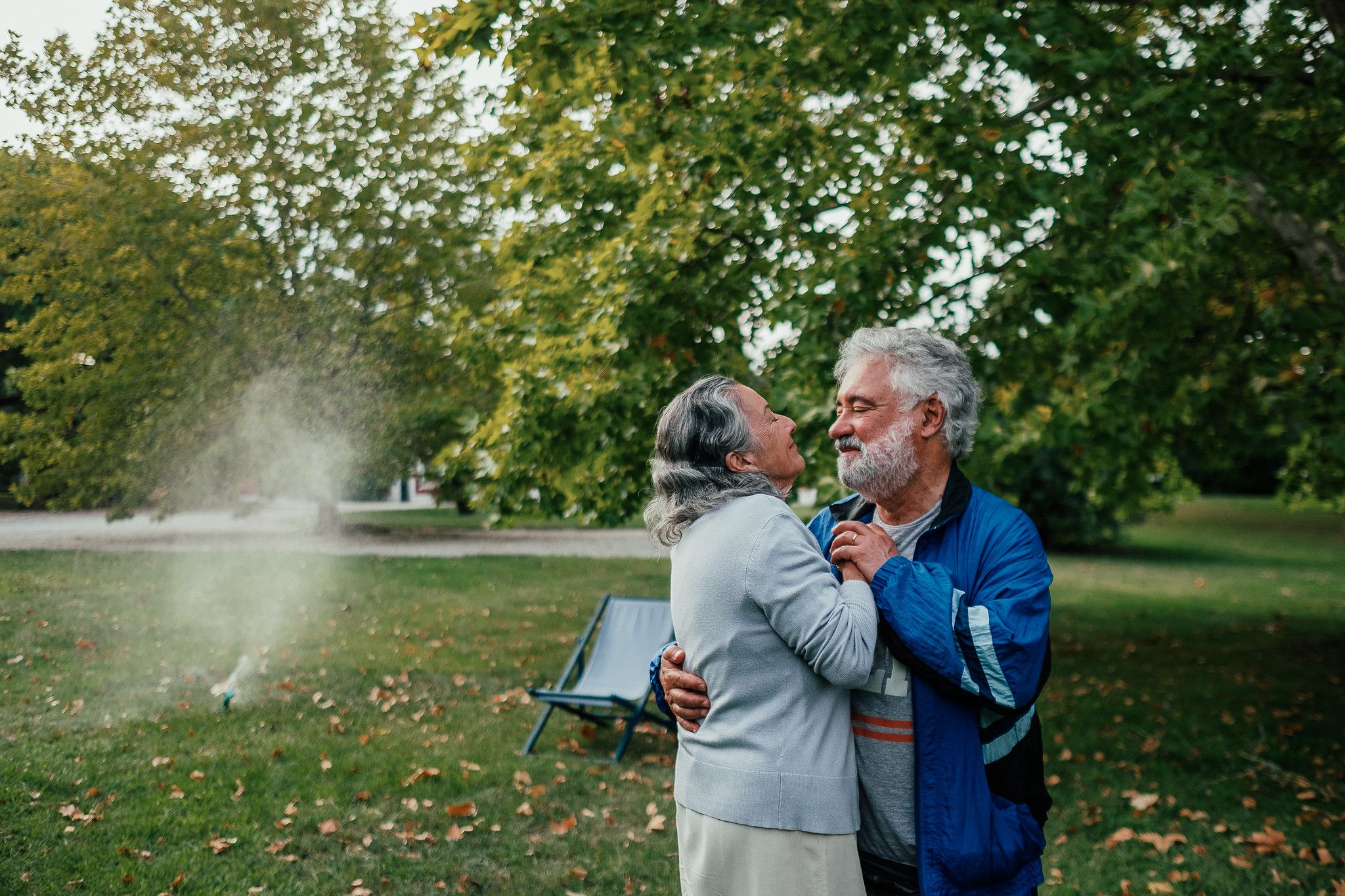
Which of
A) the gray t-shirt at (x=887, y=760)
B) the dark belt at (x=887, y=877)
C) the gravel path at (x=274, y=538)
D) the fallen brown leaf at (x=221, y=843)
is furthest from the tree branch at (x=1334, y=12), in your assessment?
the fallen brown leaf at (x=221, y=843)

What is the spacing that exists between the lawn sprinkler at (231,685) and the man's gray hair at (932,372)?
6.46 m

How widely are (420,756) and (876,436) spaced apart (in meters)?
5.06

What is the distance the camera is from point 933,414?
2244mm

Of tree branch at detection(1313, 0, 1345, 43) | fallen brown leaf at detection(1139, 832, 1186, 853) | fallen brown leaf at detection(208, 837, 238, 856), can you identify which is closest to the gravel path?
fallen brown leaf at detection(208, 837, 238, 856)

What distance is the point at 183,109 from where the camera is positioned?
11.8 m

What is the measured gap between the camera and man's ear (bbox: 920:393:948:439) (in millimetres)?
2234

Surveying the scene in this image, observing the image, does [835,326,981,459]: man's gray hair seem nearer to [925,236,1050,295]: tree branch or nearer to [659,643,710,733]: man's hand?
[659,643,710,733]: man's hand

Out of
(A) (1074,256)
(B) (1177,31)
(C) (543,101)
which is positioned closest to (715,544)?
(A) (1074,256)

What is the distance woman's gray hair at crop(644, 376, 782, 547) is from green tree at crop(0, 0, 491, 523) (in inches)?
254

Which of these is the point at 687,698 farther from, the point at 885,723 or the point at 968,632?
the point at 968,632

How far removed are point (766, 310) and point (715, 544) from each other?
481cm

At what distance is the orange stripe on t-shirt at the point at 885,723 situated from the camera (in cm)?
203

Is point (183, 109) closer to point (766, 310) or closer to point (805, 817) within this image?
point (766, 310)

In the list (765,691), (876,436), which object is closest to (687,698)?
(765,691)
